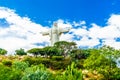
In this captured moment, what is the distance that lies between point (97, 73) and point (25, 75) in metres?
15.4

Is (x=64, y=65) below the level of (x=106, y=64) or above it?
above

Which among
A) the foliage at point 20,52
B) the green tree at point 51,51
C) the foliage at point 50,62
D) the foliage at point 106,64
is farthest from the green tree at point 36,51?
the foliage at point 106,64

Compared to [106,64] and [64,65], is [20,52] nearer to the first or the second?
[64,65]

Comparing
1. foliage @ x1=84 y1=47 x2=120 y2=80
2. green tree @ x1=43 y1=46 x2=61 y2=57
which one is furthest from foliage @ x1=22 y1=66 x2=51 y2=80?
green tree @ x1=43 y1=46 x2=61 y2=57

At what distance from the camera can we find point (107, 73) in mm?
50375

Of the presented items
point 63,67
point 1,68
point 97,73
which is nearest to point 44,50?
point 63,67

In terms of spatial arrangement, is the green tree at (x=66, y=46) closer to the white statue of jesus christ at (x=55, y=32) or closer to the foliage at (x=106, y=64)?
the white statue of jesus christ at (x=55, y=32)

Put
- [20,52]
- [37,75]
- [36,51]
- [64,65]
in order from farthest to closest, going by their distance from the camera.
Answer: [20,52] < [36,51] < [64,65] < [37,75]

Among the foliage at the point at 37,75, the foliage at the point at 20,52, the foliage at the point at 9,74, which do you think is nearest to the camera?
the foliage at the point at 9,74

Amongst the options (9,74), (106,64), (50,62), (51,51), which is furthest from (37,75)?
(51,51)

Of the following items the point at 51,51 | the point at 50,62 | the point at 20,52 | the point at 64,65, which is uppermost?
the point at 20,52

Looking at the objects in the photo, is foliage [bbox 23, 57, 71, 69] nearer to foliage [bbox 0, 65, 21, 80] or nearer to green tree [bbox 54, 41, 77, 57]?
green tree [bbox 54, 41, 77, 57]

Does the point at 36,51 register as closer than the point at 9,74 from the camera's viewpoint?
No

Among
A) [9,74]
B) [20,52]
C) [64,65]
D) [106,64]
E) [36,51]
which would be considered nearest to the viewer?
[9,74]
